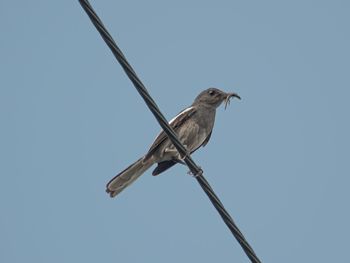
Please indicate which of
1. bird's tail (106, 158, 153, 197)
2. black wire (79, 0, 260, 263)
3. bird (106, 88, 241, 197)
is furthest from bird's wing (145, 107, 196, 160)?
black wire (79, 0, 260, 263)

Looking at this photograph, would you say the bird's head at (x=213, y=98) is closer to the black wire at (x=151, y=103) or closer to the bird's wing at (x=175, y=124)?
the bird's wing at (x=175, y=124)

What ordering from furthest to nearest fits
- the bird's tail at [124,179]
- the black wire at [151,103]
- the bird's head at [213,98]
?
the bird's head at [213,98]
the bird's tail at [124,179]
the black wire at [151,103]

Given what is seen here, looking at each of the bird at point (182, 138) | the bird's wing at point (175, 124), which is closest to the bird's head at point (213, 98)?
the bird at point (182, 138)

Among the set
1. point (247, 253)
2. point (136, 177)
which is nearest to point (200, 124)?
point (136, 177)

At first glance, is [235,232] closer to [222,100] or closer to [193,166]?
[193,166]

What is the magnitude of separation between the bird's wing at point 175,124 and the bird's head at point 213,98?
371 mm

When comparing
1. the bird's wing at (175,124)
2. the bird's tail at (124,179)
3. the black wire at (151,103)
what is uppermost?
the bird's wing at (175,124)

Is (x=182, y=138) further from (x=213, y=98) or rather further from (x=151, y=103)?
(x=151, y=103)

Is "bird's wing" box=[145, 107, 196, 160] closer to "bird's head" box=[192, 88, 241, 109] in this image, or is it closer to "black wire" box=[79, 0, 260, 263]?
"bird's head" box=[192, 88, 241, 109]

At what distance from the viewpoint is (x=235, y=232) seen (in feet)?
18.8

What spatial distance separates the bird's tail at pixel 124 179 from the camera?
9.87m

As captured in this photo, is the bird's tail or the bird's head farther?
the bird's head

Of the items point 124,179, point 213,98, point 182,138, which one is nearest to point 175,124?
point 182,138

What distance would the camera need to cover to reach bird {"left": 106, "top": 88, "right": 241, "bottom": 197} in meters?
9.94
